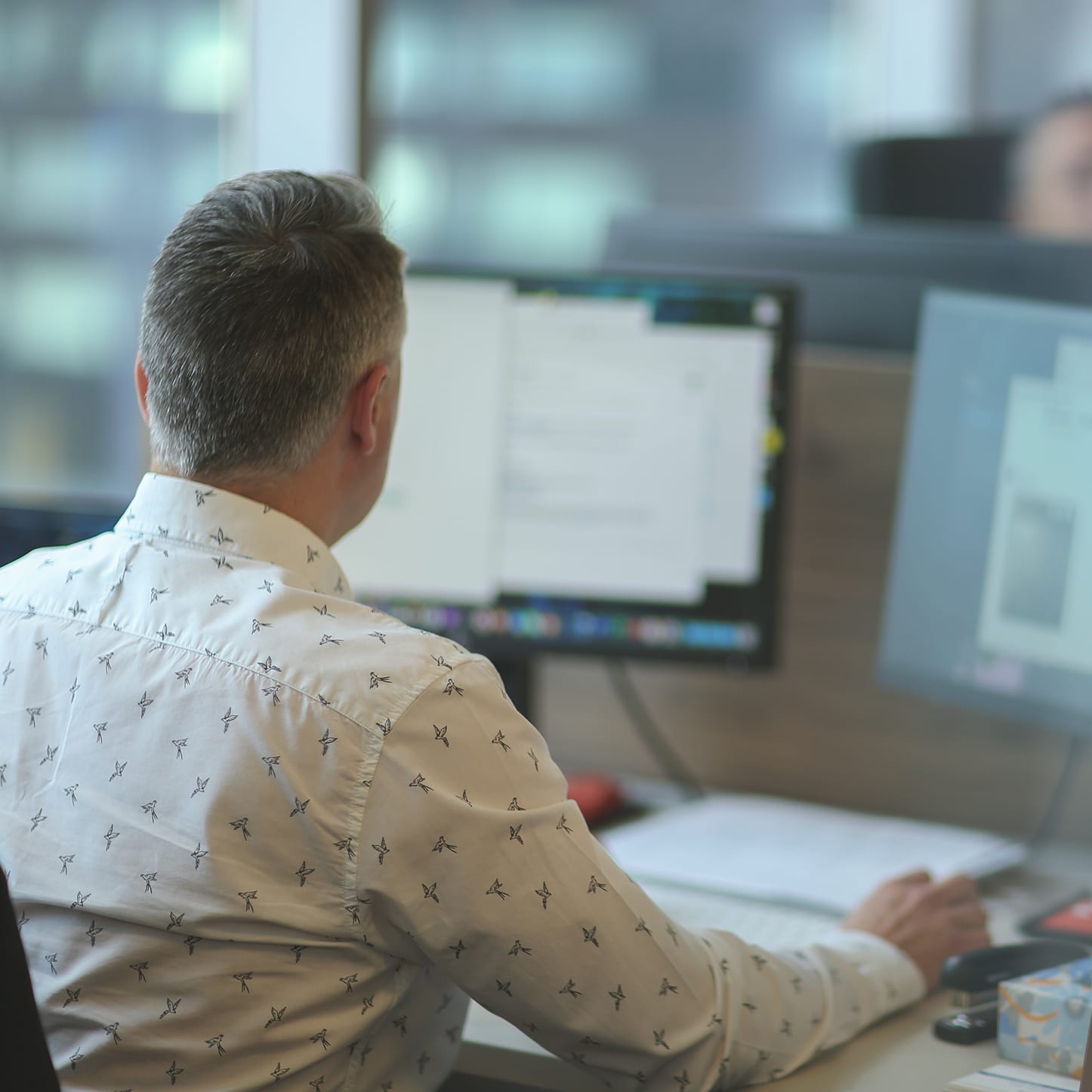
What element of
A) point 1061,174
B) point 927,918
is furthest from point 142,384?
point 1061,174

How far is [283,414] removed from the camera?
2.91 ft

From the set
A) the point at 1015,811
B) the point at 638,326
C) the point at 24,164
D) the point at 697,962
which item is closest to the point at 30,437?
the point at 24,164

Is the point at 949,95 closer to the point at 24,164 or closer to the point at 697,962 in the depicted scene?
the point at 24,164

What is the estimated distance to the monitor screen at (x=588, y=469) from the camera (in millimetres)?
1411

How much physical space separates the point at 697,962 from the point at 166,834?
1.07ft

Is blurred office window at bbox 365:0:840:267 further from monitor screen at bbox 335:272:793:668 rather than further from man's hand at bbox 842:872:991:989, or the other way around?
man's hand at bbox 842:872:991:989

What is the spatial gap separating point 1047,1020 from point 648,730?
0.72 metres

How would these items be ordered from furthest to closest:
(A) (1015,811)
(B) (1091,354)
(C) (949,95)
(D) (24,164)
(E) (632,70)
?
1. (E) (632,70)
2. (C) (949,95)
3. (D) (24,164)
4. (A) (1015,811)
5. (B) (1091,354)

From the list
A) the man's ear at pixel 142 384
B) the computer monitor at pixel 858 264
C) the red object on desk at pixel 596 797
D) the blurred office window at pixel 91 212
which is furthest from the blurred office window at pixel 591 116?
the man's ear at pixel 142 384

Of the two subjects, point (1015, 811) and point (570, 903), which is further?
point (1015, 811)

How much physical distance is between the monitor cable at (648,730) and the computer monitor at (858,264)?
43 cm

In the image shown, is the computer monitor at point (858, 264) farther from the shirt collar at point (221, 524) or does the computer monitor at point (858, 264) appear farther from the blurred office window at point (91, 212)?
the blurred office window at point (91, 212)

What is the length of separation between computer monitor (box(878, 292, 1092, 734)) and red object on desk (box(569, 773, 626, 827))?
29 centimetres

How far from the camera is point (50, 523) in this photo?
4.99 ft
